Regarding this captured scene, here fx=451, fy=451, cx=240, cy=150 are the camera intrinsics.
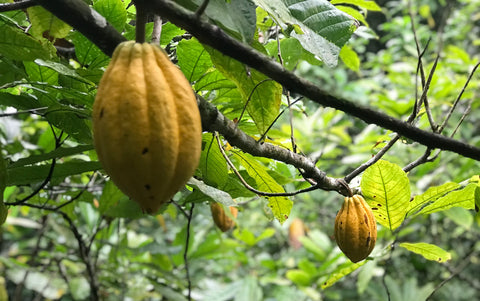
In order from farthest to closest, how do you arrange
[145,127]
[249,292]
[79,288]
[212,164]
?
[249,292]
[79,288]
[212,164]
[145,127]

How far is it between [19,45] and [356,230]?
0.62 meters

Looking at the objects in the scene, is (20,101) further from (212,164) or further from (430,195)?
(430,195)

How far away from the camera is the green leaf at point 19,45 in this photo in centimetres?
62

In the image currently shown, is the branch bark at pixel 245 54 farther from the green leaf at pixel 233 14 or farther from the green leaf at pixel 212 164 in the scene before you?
the green leaf at pixel 212 164

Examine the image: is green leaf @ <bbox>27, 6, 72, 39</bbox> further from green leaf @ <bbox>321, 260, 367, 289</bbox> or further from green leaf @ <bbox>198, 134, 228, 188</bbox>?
green leaf @ <bbox>321, 260, 367, 289</bbox>

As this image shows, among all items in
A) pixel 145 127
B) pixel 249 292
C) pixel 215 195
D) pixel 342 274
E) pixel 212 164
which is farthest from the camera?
pixel 249 292

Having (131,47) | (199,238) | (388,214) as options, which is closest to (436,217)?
(199,238)

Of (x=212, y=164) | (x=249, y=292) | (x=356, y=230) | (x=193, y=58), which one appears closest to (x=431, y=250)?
(x=356, y=230)

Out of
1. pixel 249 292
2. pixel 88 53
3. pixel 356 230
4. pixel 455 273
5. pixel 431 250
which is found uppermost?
pixel 88 53

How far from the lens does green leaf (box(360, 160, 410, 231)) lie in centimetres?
81

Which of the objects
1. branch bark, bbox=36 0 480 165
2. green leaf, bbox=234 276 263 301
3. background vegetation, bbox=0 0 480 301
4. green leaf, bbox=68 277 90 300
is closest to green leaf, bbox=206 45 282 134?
background vegetation, bbox=0 0 480 301

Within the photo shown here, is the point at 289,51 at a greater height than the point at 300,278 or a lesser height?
greater

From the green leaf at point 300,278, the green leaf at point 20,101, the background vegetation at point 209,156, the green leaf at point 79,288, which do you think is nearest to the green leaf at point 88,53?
the background vegetation at point 209,156

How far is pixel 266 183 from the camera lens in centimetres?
87
